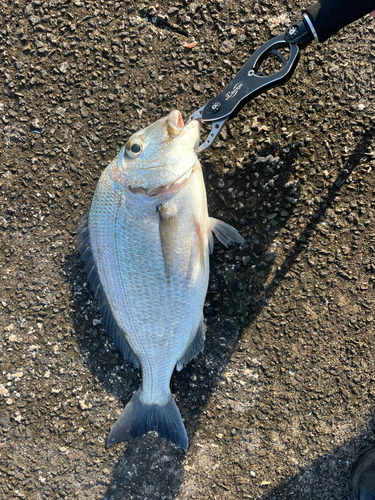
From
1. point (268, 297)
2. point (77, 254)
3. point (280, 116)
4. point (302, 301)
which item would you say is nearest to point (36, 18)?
point (77, 254)

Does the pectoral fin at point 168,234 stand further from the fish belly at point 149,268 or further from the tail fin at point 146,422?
the tail fin at point 146,422

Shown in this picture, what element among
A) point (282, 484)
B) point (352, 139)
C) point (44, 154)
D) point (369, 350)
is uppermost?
point (44, 154)

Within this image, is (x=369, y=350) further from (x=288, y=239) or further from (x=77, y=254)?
(x=77, y=254)

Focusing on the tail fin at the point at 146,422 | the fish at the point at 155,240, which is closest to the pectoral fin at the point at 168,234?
the fish at the point at 155,240

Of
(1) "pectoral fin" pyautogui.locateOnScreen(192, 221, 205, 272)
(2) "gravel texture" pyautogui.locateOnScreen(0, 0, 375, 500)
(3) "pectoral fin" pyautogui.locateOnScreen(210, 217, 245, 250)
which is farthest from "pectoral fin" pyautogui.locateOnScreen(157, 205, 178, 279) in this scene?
(2) "gravel texture" pyautogui.locateOnScreen(0, 0, 375, 500)

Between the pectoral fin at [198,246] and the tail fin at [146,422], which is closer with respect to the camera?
the pectoral fin at [198,246]

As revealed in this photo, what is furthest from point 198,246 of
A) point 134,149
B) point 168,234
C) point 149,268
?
point 134,149

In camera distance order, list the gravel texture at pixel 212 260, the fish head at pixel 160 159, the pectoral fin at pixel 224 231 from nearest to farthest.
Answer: the fish head at pixel 160 159 < the pectoral fin at pixel 224 231 < the gravel texture at pixel 212 260
